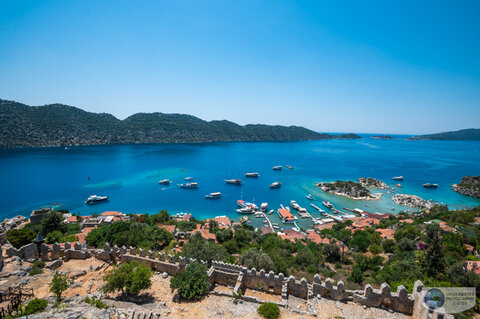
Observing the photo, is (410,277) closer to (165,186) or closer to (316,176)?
(165,186)

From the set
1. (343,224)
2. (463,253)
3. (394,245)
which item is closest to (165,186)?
(343,224)

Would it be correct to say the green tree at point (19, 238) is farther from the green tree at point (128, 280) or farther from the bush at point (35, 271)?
the green tree at point (128, 280)

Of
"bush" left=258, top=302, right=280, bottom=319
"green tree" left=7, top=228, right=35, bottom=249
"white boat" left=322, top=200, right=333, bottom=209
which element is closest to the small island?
"white boat" left=322, top=200, right=333, bottom=209

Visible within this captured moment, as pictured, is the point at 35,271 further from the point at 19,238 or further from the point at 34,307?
the point at 19,238

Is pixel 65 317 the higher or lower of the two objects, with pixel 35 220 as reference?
higher

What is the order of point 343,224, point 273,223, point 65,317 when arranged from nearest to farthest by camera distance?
point 65,317, point 343,224, point 273,223

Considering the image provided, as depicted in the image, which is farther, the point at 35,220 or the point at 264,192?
the point at 264,192

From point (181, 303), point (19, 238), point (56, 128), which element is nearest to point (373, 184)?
point (181, 303)

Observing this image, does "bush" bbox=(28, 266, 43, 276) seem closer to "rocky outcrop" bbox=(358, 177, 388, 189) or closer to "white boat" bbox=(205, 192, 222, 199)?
"white boat" bbox=(205, 192, 222, 199)
